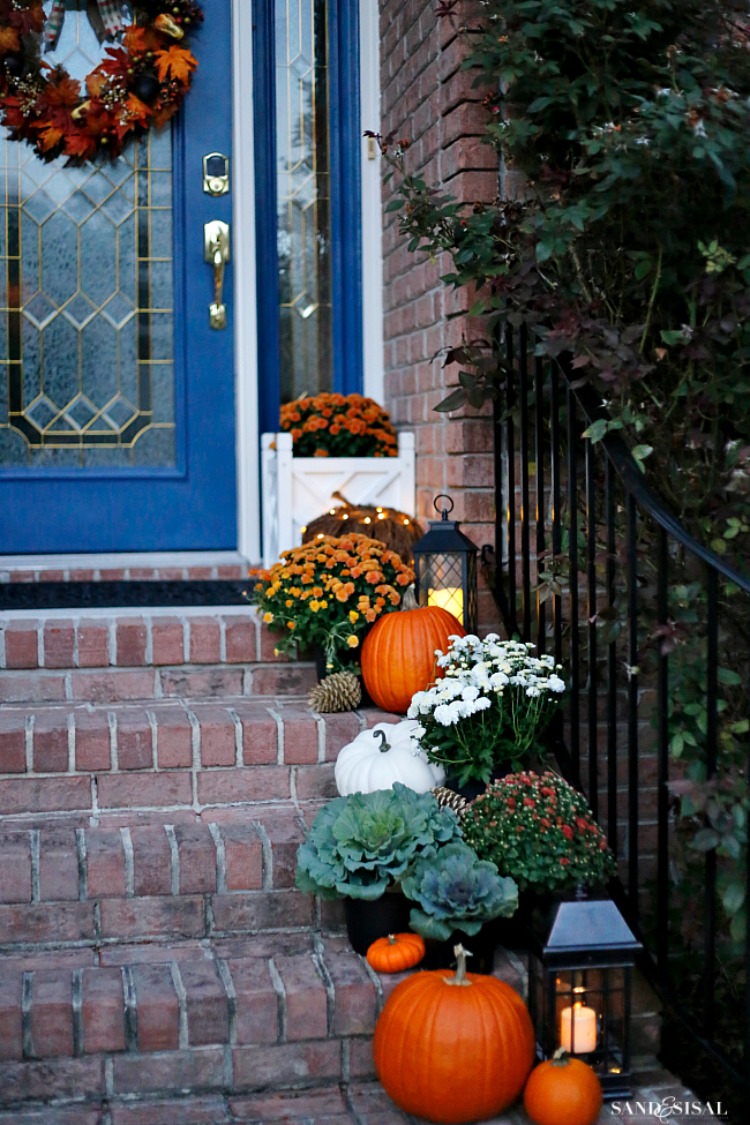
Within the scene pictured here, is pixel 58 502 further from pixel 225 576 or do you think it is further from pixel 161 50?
pixel 161 50

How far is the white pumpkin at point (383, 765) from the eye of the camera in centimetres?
255

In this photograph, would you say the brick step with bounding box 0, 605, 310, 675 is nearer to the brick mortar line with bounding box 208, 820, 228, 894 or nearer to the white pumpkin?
the white pumpkin

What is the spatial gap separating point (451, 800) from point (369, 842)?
30 centimetres

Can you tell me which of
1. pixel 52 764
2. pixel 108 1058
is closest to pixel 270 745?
pixel 52 764

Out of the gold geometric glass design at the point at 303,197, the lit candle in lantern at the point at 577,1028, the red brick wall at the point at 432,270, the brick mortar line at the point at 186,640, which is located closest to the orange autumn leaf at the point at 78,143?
the gold geometric glass design at the point at 303,197

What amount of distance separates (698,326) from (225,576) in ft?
5.79

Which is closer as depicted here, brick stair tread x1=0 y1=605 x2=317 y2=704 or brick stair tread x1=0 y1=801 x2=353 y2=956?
brick stair tread x1=0 y1=801 x2=353 y2=956

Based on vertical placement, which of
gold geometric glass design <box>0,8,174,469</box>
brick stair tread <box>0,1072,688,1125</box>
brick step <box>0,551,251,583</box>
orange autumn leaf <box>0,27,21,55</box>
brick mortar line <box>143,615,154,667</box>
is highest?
orange autumn leaf <box>0,27,21,55</box>

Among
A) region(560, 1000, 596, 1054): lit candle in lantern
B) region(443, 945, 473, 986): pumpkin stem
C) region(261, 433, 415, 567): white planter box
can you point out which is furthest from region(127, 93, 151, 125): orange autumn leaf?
region(560, 1000, 596, 1054): lit candle in lantern

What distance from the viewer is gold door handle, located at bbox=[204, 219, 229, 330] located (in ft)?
12.5

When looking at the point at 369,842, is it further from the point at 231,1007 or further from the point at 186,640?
the point at 186,640

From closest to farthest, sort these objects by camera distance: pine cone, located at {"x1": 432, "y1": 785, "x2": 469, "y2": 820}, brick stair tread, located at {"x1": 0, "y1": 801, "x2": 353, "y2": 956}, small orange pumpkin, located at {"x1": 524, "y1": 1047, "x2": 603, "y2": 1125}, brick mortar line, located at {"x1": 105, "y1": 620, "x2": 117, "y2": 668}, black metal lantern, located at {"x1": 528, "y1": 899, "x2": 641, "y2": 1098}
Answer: small orange pumpkin, located at {"x1": 524, "y1": 1047, "x2": 603, "y2": 1125}, black metal lantern, located at {"x1": 528, "y1": 899, "x2": 641, "y2": 1098}, brick stair tread, located at {"x1": 0, "y1": 801, "x2": 353, "y2": 956}, pine cone, located at {"x1": 432, "y1": 785, "x2": 469, "y2": 820}, brick mortar line, located at {"x1": 105, "y1": 620, "x2": 117, "y2": 668}

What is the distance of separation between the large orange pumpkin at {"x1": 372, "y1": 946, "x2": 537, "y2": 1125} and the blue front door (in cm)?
211

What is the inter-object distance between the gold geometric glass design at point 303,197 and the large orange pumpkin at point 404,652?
1265 mm
